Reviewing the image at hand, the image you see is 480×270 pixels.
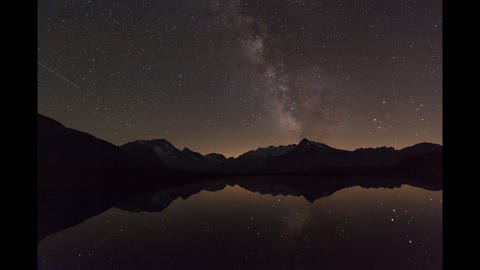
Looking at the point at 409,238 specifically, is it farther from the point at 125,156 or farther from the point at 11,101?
the point at 125,156

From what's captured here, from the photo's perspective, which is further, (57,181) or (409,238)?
(57,181)

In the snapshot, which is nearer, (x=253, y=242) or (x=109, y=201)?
(x=253, y=242)

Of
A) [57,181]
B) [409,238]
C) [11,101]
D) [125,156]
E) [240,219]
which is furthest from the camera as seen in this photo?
[125,156]

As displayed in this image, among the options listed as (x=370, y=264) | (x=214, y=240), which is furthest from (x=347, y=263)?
(x=214, y=240)

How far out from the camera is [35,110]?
3.18 metres

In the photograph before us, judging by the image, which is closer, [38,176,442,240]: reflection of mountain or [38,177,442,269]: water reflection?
[38,177,442,269]: water reflection

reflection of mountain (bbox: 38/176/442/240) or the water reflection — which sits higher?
the water reflection

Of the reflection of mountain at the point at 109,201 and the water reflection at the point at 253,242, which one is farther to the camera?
the reflection of mountain at the point at 109,201

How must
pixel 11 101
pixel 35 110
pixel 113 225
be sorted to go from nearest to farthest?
1. pixel 11 101
2. pixel 35 110
3. pixel 113 225

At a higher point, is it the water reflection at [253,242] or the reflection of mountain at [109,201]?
the water reflection at [253,242]

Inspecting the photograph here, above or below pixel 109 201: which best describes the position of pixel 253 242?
above

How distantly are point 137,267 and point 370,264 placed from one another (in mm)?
7836
